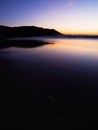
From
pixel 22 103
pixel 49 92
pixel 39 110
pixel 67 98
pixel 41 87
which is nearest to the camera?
pixel 39 110

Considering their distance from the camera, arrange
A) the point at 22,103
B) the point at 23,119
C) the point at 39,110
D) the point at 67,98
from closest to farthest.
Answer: the point at 23,119
the point at 39,110
the point at 22,103
the point at 67,98

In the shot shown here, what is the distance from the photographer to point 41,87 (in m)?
6.33

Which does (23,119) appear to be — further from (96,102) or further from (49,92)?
(96,102)

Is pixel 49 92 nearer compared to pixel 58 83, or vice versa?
pixel 49 92

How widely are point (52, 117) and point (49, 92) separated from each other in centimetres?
178

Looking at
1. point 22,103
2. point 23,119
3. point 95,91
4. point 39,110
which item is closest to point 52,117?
point 39,110

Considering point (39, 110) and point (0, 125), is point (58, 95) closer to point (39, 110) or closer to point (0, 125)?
point (39, 110)

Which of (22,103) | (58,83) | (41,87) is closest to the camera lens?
(22,103)

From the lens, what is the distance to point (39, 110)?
14.5ft

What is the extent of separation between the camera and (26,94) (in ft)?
18.2

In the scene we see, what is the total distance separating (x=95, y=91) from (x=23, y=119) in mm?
3634

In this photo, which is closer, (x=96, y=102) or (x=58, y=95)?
(x=96, y=102)

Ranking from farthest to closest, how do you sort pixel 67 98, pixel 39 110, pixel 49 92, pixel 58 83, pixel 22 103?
pixel 58 83, pixel 49 92, pixel 67 98, pixel 22 103, pixel 39 110

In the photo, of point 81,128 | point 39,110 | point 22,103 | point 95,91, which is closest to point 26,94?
point 22,103
